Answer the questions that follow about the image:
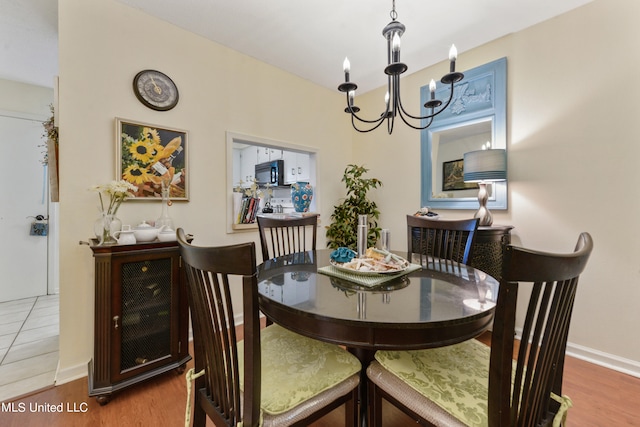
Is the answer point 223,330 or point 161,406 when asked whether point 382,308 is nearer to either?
point 223,330

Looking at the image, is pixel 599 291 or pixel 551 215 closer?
pixel 599 291

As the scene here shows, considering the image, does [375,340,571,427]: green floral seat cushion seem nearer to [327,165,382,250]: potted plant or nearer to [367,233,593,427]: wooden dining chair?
[367,233,593,427]: wooden dining chair

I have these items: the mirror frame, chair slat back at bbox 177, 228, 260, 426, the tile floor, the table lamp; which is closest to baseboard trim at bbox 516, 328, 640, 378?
the table lamp

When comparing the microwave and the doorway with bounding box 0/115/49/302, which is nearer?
the doorway with bounding box 0/115/49/302

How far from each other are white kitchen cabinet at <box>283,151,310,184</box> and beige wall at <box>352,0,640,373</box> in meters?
2.26

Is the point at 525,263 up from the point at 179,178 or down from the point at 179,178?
down

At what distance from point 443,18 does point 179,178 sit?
97.1 inches

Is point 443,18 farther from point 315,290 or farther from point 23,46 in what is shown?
point 23,46

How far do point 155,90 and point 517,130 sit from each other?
9.86 feet

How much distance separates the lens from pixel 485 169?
223cm

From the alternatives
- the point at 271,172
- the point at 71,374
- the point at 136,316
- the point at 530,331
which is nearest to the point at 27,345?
the point at 71,374

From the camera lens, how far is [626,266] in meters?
1.88

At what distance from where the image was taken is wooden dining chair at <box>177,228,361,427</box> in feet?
2.57

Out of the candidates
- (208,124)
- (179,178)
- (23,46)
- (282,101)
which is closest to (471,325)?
(179,178)
